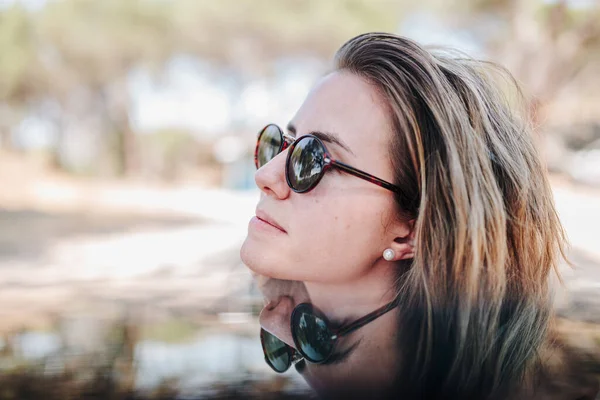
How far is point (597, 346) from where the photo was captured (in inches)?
29.5

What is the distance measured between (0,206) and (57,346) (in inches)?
340

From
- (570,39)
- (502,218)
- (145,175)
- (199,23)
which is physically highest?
(199,23)

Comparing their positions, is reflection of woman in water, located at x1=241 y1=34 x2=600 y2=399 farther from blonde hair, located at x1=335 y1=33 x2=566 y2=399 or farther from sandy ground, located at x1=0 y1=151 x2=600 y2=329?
sandy ground, located at x1=0 y1=151 x2=600 y2=329

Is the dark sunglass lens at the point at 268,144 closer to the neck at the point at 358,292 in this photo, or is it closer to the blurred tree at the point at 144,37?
the neck at the point at 358,292

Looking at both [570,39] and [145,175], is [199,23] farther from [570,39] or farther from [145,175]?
[570,39]

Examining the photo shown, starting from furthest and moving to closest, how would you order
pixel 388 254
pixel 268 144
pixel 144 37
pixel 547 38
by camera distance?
pixel 144 37, pixel 547 38, pixel 268 144, pixel 388 254

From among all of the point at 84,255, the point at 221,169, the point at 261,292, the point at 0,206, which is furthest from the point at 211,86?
the point at 261,292

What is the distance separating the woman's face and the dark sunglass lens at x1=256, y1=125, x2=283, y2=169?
143mm

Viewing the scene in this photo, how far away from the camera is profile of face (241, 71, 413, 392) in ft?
3.00

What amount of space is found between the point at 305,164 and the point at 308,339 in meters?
0.30

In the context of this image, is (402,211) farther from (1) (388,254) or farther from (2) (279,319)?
(2) (279,319)

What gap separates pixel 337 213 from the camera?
0.91 metres

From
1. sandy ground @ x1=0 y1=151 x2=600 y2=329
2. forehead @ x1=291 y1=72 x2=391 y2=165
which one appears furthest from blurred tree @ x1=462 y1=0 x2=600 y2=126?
forehead @ x1=291 y1=72 x2=391 y2=165

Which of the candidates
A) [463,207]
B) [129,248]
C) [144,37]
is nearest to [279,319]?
[463,207]
